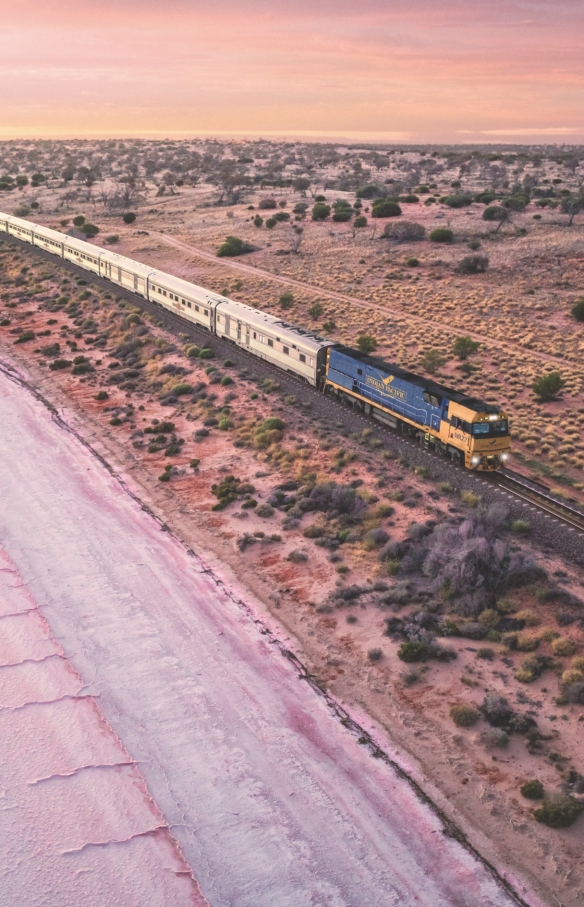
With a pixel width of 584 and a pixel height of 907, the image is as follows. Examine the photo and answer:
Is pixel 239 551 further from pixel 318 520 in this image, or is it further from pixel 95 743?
pixel 95 743

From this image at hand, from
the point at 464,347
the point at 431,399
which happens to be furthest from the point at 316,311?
the point at 431,399

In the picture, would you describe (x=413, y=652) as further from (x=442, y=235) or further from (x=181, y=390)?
(x=442, y=235)

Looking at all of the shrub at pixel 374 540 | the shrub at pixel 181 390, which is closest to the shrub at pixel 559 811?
the shrub at pixel 374 540

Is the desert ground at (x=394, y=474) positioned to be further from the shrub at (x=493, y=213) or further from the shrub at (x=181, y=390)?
the shrub at (x=493, y=213)

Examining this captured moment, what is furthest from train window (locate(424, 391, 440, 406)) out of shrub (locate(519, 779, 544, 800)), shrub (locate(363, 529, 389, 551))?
shrub (locate(519, 779, 544, 800))

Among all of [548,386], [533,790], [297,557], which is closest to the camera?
[533,790]
